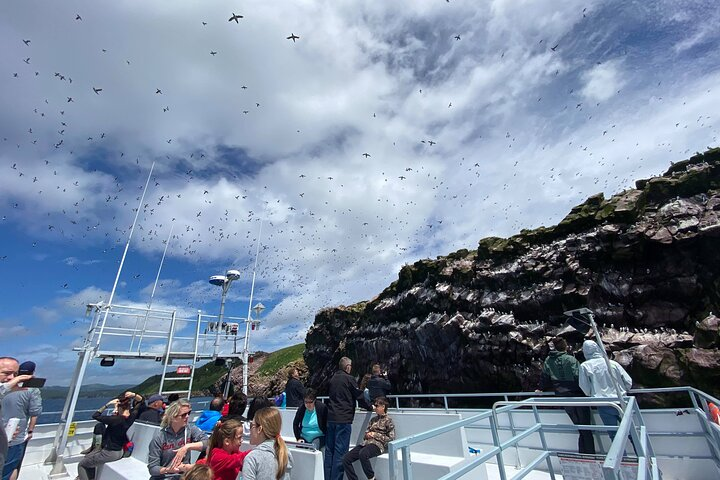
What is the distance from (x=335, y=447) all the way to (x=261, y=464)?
10.9 ft

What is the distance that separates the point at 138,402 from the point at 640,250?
30.2 metres

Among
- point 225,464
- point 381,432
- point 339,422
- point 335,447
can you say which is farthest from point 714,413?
point 225,464

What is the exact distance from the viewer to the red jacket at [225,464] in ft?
11.5

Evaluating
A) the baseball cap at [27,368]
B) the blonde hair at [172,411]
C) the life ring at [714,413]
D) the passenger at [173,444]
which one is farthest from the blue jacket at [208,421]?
the life ring at [714,413]

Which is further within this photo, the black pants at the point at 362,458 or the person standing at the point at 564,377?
the person standing at the point at 564,377

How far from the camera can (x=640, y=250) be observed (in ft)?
77.0

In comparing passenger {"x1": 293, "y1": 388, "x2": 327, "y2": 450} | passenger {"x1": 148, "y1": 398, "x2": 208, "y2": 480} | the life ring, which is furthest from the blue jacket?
the life ring

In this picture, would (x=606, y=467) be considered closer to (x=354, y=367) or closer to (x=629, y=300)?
(x=629, y=300)

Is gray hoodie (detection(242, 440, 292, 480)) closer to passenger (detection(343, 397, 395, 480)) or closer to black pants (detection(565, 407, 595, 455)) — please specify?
passenger (detection(343, 397, 395, 480))

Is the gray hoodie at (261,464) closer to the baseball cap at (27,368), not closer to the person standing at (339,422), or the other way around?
the person standing at (339,422)

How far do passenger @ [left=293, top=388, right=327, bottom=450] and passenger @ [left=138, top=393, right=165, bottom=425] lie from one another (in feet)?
15.5

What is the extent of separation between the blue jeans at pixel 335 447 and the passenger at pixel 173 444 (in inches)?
88.1

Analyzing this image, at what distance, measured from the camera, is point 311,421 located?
6496 mm

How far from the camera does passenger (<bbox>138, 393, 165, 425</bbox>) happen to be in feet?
28.8
